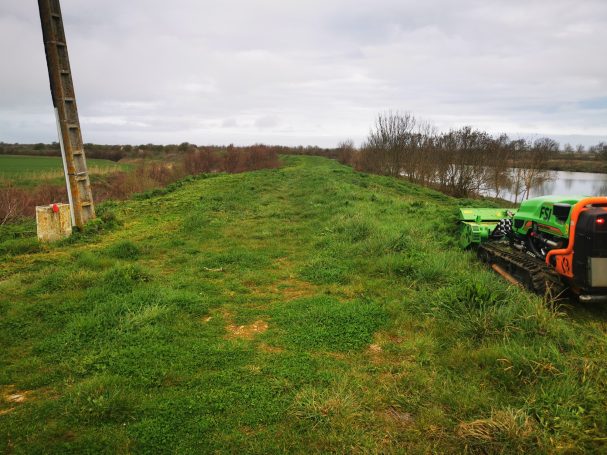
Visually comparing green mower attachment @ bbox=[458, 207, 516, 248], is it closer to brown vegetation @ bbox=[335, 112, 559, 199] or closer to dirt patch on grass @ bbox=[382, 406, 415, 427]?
dirt patch on grass @ bbox=[382, 406, 415, 427]

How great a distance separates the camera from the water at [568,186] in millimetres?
31016

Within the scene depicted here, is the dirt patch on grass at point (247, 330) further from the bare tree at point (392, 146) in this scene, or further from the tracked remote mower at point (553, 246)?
the bare tree at point (392, 146)

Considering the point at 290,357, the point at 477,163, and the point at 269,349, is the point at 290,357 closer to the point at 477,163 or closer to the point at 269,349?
the point at 269,349

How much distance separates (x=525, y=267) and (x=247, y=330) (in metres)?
4.06

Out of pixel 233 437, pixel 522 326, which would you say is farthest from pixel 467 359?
pixel 233 437

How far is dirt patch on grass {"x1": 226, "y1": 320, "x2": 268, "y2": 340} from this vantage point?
14.7 feet

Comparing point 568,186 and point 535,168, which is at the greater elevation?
point 535,168

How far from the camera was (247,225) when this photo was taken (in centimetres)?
1054

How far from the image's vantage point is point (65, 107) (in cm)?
895

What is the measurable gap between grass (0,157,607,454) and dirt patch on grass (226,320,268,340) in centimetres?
3

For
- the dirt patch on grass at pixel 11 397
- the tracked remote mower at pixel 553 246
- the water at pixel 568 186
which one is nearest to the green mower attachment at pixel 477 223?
the tracked remote mower at pixel 553 246

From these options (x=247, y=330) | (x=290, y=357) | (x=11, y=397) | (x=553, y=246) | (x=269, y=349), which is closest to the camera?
(x=11, y=397)

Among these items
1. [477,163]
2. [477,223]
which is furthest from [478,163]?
[477,223]

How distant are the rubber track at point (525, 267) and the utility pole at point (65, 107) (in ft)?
29.8
